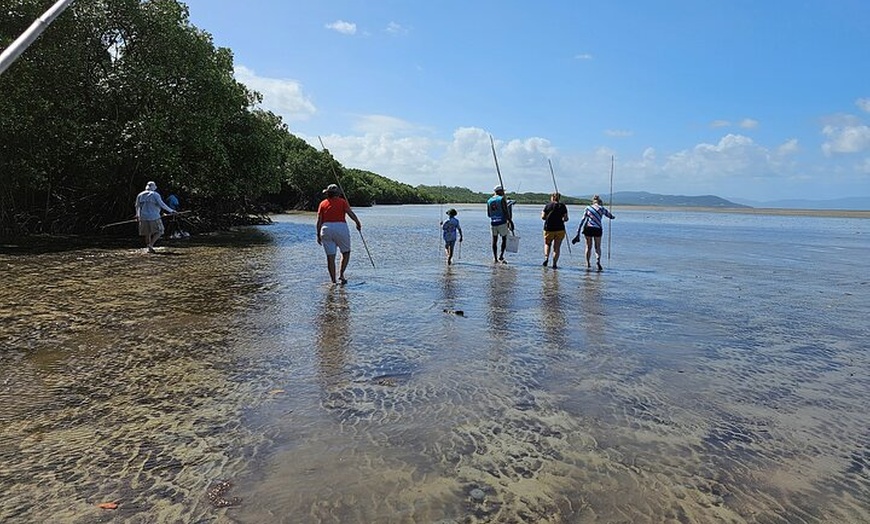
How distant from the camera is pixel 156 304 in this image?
8531mm

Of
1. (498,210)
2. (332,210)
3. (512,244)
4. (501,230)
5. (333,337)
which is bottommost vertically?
(333,337)

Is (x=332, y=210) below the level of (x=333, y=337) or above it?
above

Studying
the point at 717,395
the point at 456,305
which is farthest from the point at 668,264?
the point at 717,395

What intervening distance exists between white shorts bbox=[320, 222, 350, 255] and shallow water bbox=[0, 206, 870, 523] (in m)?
1.36

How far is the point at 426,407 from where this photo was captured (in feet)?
15.0

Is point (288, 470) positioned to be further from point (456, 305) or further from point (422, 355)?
point (456, 305)

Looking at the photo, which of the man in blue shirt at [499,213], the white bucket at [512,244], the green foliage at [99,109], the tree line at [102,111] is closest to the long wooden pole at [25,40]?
the man in blue shirt at [499,213]

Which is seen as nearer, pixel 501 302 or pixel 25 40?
pixel 25 40

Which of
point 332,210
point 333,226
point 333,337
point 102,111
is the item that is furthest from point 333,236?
point 102,111

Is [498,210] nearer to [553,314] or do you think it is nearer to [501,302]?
[501,302]

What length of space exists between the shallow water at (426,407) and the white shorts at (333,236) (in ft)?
4.47

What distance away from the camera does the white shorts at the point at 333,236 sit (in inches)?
433

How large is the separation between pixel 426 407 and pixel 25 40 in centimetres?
377

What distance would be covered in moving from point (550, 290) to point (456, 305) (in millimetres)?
2610
